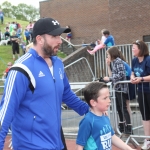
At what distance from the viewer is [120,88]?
7.19 metres

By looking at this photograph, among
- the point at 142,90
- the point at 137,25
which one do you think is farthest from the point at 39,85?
the point at 137,25

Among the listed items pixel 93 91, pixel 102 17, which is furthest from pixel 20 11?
pixel 93 91

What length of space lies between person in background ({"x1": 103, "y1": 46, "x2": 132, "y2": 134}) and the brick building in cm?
1808

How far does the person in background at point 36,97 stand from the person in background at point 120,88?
12.4 feet

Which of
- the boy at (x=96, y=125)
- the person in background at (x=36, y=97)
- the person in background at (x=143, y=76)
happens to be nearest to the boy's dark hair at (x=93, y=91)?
the boy at (x=96, y=125)

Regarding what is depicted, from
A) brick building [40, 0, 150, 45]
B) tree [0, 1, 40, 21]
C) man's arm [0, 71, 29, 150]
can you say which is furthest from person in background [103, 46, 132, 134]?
tree [0, 1, 40, 21]

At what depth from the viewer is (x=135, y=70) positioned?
21.9 ft

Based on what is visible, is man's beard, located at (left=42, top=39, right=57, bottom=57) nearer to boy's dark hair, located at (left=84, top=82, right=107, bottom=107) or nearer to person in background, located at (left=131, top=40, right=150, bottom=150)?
boy's dark hair, located at (left=84, top=82, right=107, bottom=107)

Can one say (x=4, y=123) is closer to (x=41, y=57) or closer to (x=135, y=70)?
(x=41, y=57)

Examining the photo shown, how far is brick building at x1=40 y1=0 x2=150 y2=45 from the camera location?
25.1 metres

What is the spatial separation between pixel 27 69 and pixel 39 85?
184 mm

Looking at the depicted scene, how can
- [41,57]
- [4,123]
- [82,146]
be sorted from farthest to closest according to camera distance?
1. [82,146]
2. [41,57]
3. [4,123]

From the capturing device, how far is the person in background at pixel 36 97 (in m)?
3.12

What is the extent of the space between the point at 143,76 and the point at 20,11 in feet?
275
